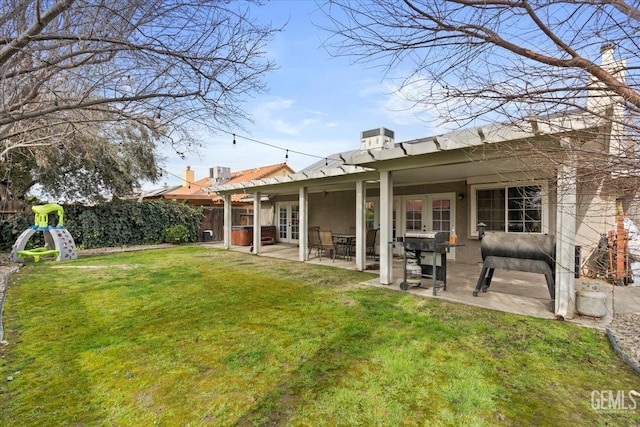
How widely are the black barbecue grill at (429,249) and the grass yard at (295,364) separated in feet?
2.27

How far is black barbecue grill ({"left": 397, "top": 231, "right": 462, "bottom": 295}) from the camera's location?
553 centimetres

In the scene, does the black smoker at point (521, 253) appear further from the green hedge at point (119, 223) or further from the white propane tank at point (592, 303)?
the green hedge at point (119, 223)

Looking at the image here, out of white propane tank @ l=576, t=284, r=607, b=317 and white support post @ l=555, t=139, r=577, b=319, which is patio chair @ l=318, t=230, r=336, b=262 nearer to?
white support post @ l=555, t=139, r=577, b=319

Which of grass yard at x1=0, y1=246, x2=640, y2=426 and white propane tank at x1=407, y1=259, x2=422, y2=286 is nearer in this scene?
grass yard at x1=0, y1=246, x2=640, y2=426

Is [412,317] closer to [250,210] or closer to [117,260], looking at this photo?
[117,260]

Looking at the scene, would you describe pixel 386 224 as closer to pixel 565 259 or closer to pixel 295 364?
pixel 565 259

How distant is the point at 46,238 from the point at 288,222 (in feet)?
28.5

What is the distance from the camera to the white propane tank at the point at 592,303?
4211 mm

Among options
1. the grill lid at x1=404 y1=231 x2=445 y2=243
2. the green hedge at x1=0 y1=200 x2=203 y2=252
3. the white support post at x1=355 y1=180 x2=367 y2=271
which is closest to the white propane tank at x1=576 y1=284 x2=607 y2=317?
the grill lid at x1=404 y1=231 x2=445 y2=243

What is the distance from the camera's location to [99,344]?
11.7 feet

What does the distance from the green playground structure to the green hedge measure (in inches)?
76.6

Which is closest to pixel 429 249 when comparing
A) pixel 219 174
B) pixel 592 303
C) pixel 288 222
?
pixel 592 303

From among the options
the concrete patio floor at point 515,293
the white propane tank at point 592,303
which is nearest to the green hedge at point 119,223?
the concrete patio floor at point 515,293

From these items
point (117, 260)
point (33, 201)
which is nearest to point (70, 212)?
point (33, 201)
